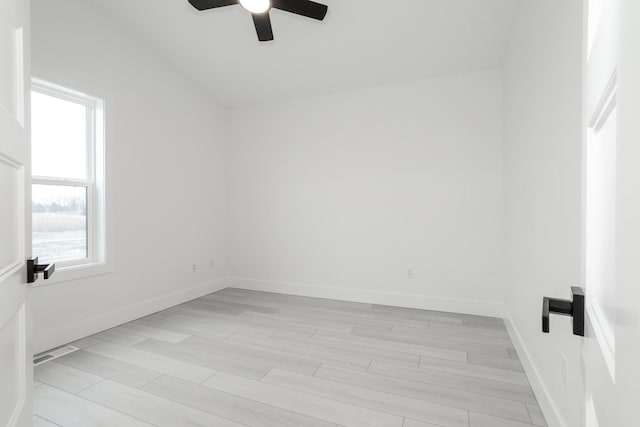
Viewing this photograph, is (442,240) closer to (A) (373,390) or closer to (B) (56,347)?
(A) (373,390)

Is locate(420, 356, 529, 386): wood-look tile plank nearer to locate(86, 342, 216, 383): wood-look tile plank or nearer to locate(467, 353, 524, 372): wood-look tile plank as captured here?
locate(467, 353, 524, 372): wood-look tile plank

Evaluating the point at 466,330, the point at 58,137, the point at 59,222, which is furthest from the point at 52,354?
the point at 466,330

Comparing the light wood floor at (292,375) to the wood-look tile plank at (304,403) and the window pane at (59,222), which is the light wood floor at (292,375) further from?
the window pane at (59,222)

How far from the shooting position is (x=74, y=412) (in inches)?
64.1

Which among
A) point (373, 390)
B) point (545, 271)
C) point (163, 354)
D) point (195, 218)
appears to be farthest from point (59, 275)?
point (545, 271)

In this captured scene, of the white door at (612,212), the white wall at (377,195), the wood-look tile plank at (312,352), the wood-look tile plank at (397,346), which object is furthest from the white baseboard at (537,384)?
the white door at (612,212)

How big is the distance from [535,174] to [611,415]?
70.2 inches

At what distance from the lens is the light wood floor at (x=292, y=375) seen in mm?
1595

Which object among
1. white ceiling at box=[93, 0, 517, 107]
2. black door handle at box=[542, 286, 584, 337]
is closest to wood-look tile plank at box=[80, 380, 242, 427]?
black door handle at box=[542, 286, 584, 337]

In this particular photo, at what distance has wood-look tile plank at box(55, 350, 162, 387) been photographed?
1.94m

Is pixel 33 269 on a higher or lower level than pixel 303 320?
higher

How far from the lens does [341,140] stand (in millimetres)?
3729

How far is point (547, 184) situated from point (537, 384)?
1132 millimetres

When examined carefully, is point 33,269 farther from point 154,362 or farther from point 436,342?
point 436,342
